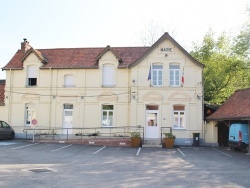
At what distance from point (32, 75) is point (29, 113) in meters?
3.41

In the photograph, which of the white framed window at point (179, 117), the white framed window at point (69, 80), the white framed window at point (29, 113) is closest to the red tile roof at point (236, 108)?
the white framed window at point (179, 117)

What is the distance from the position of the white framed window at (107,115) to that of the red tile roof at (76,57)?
366 centimetres

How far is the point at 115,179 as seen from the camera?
36.0ft

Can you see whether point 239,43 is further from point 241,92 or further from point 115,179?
point 115,179

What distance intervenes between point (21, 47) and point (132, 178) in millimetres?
22860

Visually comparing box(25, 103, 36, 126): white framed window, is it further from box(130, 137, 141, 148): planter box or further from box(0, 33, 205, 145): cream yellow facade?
box(130, 137, 141, 148): planter box

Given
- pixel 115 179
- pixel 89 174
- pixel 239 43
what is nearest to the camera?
pixel 115 179

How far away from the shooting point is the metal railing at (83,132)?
26094 millimetres

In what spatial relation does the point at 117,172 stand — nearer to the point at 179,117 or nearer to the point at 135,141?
the point at 135,141

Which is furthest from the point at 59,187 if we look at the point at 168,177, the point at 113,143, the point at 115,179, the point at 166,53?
the point at 166,53

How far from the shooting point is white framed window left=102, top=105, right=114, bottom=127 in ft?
88.0

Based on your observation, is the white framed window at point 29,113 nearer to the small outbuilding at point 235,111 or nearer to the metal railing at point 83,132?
the metal railing at point 83,132

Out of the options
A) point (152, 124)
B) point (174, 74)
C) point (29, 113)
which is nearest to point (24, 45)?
point (29, 113)

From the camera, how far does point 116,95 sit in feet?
87.1
